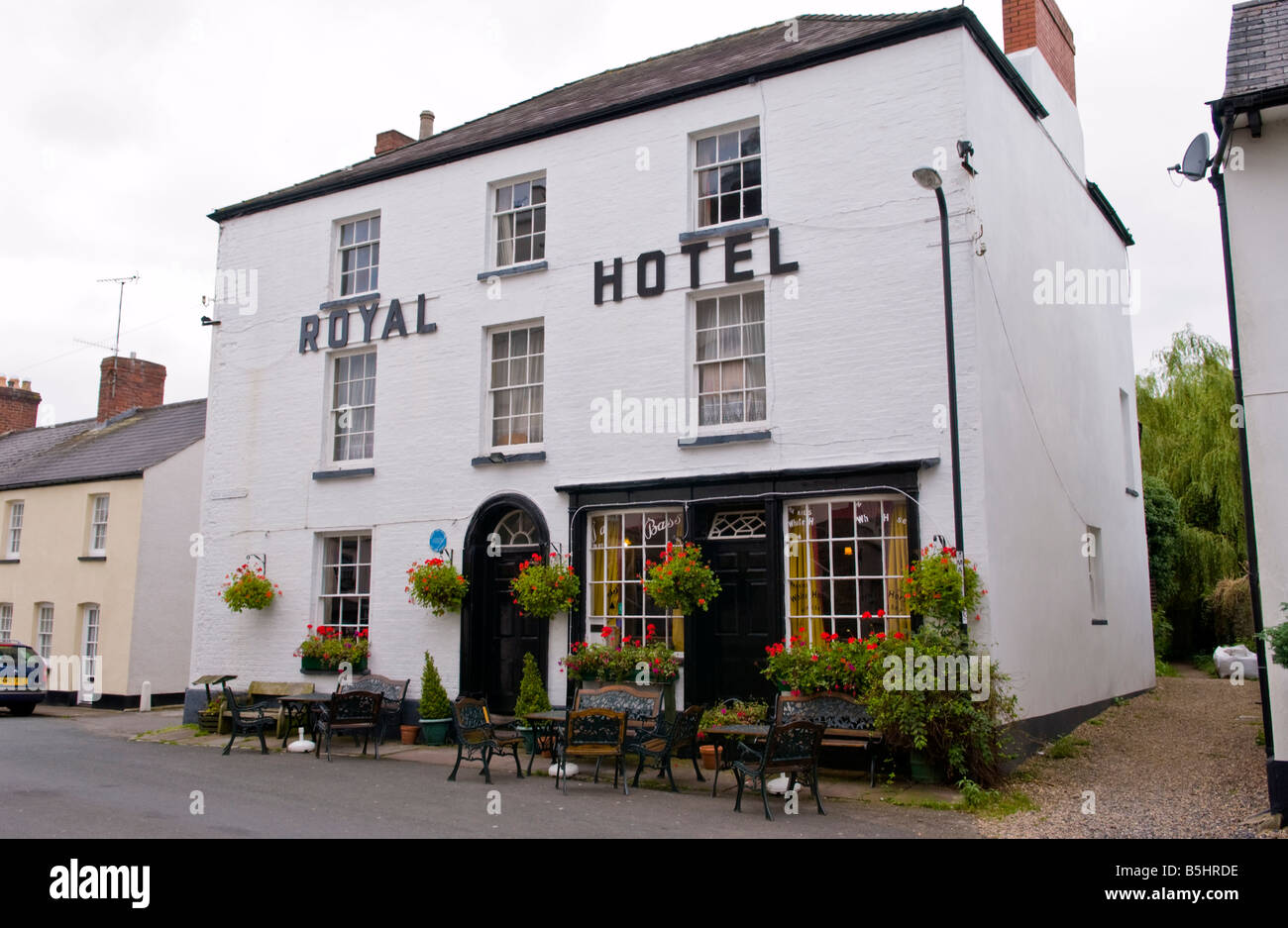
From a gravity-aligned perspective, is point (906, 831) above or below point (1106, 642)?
below

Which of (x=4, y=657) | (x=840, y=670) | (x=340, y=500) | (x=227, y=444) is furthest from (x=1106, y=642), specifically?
(x=4, y=657)

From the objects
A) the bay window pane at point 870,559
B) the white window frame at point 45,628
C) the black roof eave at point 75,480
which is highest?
the black roof eave at point 75,480

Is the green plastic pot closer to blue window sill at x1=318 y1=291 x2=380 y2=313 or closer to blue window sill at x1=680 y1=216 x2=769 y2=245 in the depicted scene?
blue window sill at x1=318 y1=291 x2=380 y2=313

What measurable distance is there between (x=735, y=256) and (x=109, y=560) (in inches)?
655

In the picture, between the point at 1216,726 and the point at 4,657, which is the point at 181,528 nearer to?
the point at 4,657

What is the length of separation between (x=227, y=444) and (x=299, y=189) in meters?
4.67

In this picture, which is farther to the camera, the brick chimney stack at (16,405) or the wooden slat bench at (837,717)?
the brick chimney stack at (16,405)

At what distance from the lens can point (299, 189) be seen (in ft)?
58.4

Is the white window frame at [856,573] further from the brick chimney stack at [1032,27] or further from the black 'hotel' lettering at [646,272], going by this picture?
the brick chimney stack at [1032,27]

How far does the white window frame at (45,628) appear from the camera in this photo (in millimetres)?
23438

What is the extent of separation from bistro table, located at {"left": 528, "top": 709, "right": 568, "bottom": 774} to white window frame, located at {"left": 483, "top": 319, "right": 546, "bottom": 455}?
156 inches

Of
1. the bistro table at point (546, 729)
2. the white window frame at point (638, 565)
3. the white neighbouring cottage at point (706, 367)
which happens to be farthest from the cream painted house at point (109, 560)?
the white window frame at point (638, 565)

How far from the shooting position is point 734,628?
12.8 m

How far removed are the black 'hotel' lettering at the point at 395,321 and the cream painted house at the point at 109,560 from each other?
966cm
